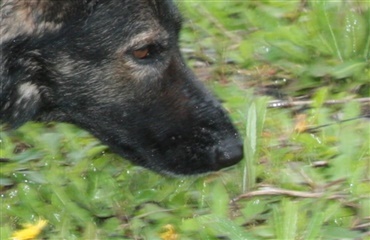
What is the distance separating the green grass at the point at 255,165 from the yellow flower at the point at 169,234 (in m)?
0.02

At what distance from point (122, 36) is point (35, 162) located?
31.4 inches

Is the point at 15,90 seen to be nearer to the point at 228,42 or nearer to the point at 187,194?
the point at 187,194

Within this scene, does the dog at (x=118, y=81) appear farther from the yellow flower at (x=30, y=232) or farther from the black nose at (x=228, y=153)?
the yellow flower at (x=30, y=232)

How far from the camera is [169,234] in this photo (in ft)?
11.7

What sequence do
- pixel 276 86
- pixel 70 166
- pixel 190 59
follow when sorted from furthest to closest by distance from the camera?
pixel 190 59 < pixel 276 86 < pixel 70 166

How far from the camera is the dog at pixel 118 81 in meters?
3.71

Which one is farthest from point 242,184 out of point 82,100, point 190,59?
point 190,59

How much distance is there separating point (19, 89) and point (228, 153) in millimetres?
884

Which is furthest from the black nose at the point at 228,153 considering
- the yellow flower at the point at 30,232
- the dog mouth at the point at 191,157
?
the yellow flower at the point at 30,232

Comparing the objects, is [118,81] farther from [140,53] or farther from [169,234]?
[169,234]

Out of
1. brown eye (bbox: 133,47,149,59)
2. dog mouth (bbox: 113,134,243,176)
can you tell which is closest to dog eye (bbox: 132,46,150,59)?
brown eye (bbox: 133,47,149,59)

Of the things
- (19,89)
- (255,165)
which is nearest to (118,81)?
(19,89)

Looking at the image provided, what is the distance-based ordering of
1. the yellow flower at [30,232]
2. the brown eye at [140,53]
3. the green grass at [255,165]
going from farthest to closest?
the brown eye at [140,53] < the yellow flower at [30,232] < the green grass at [255,165]

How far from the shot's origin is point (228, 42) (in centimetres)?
511
